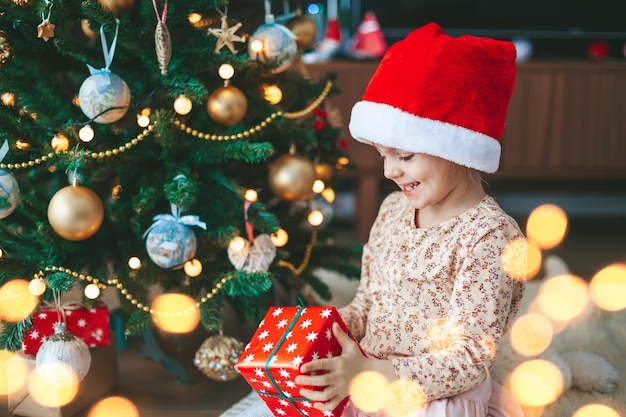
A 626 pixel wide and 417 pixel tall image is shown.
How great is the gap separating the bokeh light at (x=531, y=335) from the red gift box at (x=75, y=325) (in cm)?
89

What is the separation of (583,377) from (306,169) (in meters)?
0.75

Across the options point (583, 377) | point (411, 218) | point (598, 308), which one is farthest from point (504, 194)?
point (411, 218)

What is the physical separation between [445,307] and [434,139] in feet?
0.88

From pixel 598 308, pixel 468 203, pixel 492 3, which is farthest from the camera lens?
pixel 492 3

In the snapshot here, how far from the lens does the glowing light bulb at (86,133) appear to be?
1210 millimetres

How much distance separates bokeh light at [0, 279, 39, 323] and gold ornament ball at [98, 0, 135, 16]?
0.53 metres

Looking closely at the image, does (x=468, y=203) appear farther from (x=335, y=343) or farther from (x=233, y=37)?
(x=233, y=37)

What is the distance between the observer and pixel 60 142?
1227 millimetres

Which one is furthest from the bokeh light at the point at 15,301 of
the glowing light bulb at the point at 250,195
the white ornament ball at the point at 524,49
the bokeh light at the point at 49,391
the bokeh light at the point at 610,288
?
the white ornament ball at the point at 524,49

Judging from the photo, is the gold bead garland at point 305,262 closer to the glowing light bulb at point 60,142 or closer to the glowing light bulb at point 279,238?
the glowing light bulb at point 279,238

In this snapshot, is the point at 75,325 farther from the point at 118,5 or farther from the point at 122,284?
the point at 118,5

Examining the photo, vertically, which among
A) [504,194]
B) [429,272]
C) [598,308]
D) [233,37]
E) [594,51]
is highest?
[233,37]

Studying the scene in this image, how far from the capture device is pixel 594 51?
306 cm

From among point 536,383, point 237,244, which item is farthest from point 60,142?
point 536,383
